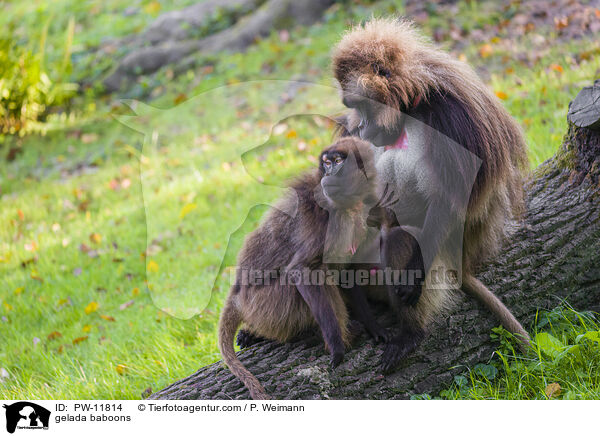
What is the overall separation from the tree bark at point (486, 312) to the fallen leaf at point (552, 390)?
13.7 inches

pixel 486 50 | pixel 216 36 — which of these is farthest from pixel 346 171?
pixel 216 36

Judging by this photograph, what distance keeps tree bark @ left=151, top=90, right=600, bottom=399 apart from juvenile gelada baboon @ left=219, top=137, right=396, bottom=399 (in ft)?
0.42

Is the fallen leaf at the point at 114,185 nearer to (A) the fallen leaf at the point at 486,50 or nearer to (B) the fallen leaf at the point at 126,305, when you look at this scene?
(B) the fallen leaf at the point at 126,305

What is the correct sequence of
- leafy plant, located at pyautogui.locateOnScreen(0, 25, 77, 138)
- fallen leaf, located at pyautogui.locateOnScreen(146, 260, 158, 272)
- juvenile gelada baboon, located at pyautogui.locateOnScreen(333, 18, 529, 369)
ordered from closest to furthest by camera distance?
juvenile gelada baboon, located at pyautogui.locateOnScreen(333, 18, 529, 369) → fallen leaf, located at pyautogui.locateOnScreen(146, 260, 158, 272) → leafy plant, located at pyautogui.locateOnScreen(0, 25, 77, 138)

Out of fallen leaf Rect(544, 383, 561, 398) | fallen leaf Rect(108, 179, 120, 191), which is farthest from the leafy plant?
fallen leaf Rect(544, 383, 561, 398)

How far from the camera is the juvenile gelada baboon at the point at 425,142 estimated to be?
2947 mm

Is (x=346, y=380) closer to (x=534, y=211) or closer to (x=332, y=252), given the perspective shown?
(x=332, y=252)

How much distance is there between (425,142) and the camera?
2.98m

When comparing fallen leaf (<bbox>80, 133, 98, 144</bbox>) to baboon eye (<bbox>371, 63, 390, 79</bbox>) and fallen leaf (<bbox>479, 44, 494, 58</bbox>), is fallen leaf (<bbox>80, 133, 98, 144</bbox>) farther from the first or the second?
baboon eye (<bbox>371, 63, 390, 79</bbox>)

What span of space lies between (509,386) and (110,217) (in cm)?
485

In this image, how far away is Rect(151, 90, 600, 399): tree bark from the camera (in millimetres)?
2842

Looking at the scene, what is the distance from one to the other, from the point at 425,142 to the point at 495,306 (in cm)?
93

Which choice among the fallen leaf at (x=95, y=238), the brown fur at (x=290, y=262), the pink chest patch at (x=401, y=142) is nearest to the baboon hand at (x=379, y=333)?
the brown fur at (x=290, y=262)
